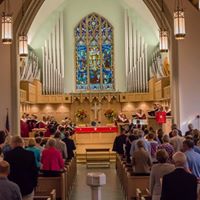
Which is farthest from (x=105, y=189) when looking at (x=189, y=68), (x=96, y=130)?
(x=96, y=130)

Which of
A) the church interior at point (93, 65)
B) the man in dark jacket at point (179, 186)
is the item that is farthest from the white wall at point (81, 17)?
the man in dark jacket at point (179, 186)

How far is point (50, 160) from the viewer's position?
9453mm

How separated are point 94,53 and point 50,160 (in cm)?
1918

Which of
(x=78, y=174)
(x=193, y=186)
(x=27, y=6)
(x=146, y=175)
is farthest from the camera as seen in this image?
(x=27, y=6)

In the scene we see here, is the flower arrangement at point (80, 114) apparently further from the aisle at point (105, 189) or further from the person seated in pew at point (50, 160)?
the person seated in pew at point (50, 160)

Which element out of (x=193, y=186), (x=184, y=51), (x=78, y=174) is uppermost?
(x=184, y=51)

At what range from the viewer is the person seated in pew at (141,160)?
30.9 feet

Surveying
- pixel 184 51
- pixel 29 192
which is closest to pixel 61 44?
pixel 184 51

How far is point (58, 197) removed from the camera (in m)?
9.59

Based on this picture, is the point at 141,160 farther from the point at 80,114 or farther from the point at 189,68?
the point at 80,114

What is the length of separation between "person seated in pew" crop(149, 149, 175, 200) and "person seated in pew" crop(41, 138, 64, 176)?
3055mm

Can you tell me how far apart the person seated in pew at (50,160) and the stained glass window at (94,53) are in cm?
1842

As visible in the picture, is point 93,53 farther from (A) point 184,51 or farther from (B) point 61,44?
(A) point 184,51

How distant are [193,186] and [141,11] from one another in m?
21.5
